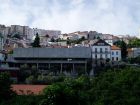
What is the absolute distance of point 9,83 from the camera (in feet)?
104

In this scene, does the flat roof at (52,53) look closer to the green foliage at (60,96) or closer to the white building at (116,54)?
the white building at (116,54)

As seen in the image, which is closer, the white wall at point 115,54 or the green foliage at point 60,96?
the green foliage at point 60,96

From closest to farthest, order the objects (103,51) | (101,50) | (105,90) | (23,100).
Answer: (105,90) → (23,100) → (101,50) → (103,51)

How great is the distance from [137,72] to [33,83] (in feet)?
45.3

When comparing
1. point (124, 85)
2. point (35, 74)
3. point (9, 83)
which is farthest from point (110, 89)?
point (35, 74)

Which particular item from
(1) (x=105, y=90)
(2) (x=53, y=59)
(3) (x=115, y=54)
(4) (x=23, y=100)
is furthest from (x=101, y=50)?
(1) (x=105, y=90)

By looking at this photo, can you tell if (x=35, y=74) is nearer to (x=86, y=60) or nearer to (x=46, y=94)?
(x=86, y=60)

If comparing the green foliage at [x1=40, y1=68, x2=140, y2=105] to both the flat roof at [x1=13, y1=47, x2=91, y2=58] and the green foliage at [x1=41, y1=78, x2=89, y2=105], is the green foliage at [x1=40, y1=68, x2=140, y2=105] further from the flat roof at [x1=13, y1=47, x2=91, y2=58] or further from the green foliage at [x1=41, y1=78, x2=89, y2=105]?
the flat roof at [x1=13, y1=47, x2=91, y2=58]

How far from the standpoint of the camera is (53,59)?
57.5m

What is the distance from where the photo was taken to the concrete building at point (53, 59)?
5566cm

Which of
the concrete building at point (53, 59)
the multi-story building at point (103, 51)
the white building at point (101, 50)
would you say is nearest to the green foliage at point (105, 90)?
the concrete building at point (53, 59)

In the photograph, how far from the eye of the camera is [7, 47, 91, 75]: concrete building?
55656 millimetres

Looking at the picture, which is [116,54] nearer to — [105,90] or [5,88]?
[5,88]

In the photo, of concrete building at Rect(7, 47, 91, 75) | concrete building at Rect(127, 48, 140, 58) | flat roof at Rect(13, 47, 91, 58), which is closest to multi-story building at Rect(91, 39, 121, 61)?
concrete building at Rect(127, 48, 140, 58)
